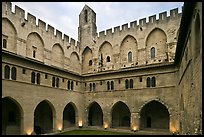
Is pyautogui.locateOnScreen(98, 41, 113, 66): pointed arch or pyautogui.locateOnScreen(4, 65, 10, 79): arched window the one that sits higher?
pyautogui.locateOnScreen(98, 41, 113, 66): pointed arch

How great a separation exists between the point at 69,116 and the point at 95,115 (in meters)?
4.08

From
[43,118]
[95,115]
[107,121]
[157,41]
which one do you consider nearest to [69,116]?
[95,115]

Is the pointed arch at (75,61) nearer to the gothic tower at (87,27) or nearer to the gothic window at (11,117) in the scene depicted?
the gothic tower at (87,27)

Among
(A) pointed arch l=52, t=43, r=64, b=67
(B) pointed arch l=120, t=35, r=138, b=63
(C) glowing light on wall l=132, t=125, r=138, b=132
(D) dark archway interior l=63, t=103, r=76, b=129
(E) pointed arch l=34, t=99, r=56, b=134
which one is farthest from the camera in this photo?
(D) dark archway interior l=63, t=103, r=76, b=129

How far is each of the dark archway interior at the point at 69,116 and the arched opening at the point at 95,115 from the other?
2.56 metres

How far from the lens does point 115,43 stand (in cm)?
3091

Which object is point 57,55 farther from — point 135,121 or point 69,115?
point 135,121

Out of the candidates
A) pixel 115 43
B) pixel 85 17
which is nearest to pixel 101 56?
pixel 115 43

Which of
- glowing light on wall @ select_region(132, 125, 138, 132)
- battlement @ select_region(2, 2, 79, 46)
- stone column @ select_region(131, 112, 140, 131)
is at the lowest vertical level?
glowing light on wall @ select_region(132, 125, 138, 132)

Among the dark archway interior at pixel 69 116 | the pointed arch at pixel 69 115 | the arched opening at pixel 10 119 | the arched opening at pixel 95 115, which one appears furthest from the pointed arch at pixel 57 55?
the arched opening at pixel 95 115

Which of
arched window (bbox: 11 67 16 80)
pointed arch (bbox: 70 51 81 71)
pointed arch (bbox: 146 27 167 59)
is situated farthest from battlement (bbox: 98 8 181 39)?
arched window (bbox: 11 67 16 80)

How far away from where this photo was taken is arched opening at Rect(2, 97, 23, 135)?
858 inches

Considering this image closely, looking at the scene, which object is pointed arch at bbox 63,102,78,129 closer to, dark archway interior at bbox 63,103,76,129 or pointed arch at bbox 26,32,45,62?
dark archway interior at bbox 63,103,76,129

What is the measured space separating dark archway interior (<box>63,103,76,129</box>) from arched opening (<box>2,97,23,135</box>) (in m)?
8.62
